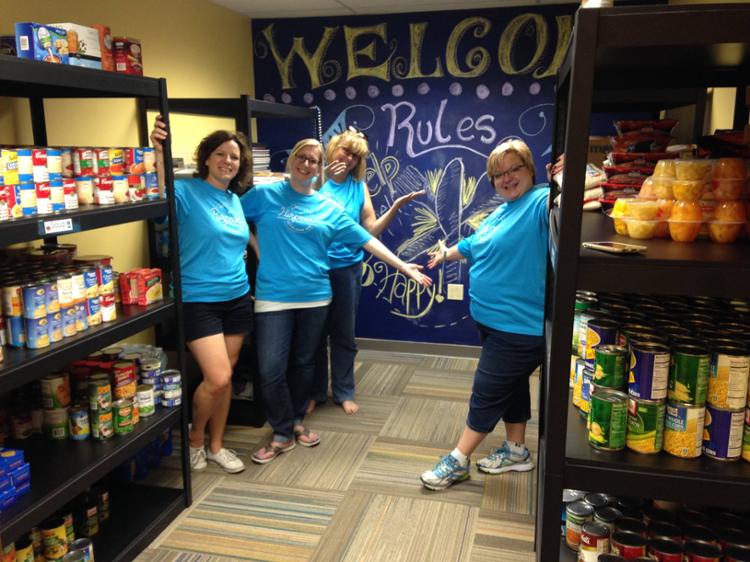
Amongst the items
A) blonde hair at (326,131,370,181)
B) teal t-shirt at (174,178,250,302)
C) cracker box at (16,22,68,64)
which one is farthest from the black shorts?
cracker box at (16,22,68,64)

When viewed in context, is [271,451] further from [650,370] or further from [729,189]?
[729,189]

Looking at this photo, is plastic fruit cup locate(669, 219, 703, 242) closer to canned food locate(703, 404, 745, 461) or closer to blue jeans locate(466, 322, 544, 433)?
canned food locate(703, 404, 745, 461)

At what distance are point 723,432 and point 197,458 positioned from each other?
2.49 meters

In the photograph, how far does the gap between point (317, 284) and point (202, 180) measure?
73 cm

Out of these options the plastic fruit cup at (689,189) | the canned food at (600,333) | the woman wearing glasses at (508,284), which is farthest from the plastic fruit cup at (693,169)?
the woman wearing glasses at (508,284)

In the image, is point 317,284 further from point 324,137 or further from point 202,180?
point 324,137

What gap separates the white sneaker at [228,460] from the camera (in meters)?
3.03

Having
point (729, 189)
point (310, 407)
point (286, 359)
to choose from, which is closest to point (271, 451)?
point (286, 359)

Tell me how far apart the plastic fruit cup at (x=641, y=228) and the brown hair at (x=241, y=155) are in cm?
205

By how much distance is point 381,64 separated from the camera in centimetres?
450

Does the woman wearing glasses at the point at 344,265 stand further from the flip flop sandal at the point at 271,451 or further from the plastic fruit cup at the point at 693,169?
the plastic fruit cup at the point at 693,169

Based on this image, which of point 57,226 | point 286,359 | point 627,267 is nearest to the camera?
point 627,267

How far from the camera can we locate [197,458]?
10.1 feet

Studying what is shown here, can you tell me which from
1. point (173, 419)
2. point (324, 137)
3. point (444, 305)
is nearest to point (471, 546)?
point (173, 419)
